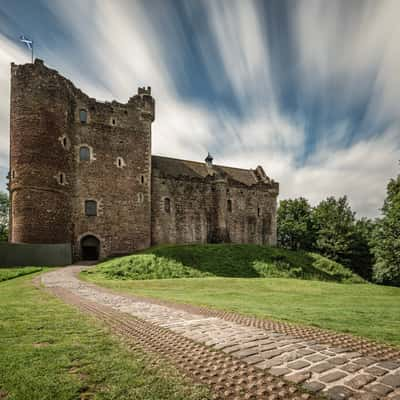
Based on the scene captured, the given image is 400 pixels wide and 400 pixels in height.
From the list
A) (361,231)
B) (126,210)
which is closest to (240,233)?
(126,210)

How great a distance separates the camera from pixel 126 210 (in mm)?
28844

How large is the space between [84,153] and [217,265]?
55.6ft

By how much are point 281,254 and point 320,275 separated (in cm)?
381

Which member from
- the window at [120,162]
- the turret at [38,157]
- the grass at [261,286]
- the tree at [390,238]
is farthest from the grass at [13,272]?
the tree at [390,238]

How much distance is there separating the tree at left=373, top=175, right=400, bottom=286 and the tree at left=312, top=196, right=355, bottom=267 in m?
13.5

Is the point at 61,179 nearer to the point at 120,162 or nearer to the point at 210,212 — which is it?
the point at 120,162

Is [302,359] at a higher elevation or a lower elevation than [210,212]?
lower

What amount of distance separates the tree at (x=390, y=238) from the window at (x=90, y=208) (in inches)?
1113

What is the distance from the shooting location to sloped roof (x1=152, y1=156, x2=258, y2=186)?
34531mm

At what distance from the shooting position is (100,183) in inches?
1111

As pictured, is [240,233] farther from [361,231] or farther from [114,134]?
[361,231]

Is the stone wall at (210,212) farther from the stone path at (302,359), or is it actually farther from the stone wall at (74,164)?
the stone path at (302,359)

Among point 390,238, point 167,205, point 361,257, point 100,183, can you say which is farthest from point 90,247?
point 361,257

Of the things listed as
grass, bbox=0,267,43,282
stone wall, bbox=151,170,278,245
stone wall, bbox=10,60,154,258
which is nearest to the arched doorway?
stone wall, bbox=10,60,154,258
